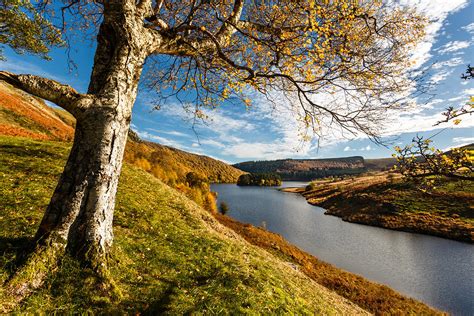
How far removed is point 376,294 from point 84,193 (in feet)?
78.1

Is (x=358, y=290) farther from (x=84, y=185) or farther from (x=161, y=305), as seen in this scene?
(x=84, y=185)

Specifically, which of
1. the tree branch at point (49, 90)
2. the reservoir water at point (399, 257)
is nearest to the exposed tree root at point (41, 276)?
the tree branch at point (49, 90)

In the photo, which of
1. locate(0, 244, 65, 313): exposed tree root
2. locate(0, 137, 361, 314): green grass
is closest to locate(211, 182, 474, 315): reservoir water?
locate(0, 137, 361, 314): green grass

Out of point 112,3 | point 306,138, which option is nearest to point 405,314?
point 306,138

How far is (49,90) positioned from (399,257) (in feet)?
146

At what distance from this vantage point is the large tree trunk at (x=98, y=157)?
4.97 metres

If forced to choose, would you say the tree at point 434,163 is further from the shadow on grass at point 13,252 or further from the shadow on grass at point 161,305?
the shadow on grass at point 13,252

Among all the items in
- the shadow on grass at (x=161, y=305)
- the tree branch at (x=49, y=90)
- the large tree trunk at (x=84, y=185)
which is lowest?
the shadow on grass at (x=161, y=305)

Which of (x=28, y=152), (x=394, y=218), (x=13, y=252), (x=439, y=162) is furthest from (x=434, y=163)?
(x=394, y=218)

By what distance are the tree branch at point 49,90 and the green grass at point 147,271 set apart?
3.23m

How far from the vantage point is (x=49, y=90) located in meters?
4.42

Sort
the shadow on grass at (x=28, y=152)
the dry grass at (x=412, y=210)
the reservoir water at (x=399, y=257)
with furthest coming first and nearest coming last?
1. the dry grass at (x=412, y=210)
2. the reservoir water at (x=399, y=257)
3. the shadow on grass at (x=28, y=152)

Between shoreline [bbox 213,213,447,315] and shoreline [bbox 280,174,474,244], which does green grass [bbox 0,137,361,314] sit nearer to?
shoreline [bbox 213,213,447,315]

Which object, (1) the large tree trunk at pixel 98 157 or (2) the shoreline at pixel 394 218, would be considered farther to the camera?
(2) the shoreline at pixel 394 218
